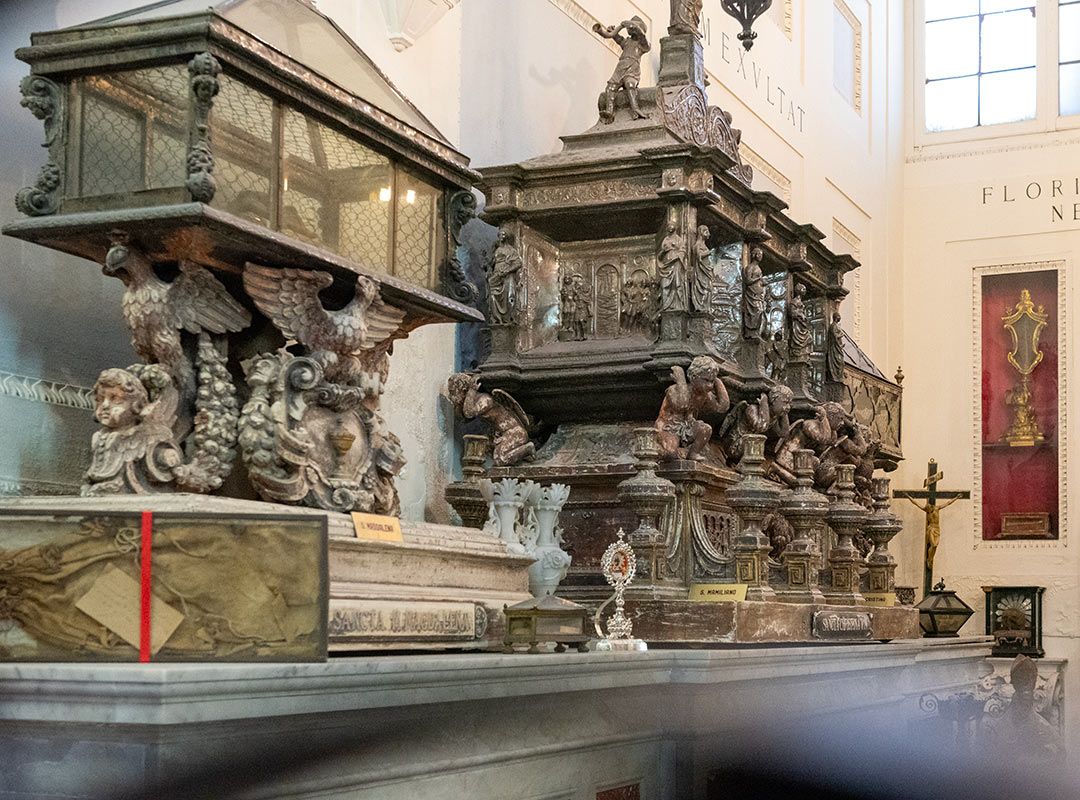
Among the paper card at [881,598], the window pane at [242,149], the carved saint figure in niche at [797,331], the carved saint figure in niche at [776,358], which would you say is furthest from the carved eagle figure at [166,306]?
the paper card at [881,598]

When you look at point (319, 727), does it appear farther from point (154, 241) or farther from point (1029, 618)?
point (1029, 618)

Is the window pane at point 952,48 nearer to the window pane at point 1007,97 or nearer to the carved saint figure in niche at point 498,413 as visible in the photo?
the window pane at point 1007,97

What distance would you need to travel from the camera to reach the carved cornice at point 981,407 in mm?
15672

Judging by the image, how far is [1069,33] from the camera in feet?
55.2

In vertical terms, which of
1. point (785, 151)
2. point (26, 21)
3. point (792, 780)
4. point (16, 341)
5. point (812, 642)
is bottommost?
point (792, 780)

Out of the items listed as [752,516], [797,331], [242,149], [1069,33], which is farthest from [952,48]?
[242,149]

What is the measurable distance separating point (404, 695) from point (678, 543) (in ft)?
10.0

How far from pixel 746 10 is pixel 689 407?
187 inches

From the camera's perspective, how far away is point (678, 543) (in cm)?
672

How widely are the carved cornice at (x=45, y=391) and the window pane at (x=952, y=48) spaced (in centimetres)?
1456

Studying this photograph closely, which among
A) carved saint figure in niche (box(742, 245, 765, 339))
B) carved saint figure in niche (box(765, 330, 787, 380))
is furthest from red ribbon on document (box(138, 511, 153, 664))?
carved saint figure in niche (box(765, 330, 787, 380))

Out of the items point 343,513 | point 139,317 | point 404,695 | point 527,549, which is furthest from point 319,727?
point 527,549

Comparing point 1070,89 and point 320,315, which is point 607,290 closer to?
point 320,315

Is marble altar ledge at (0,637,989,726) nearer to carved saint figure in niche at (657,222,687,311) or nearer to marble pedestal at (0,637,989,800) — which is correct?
marble pedestal at (0,637,989,800)
